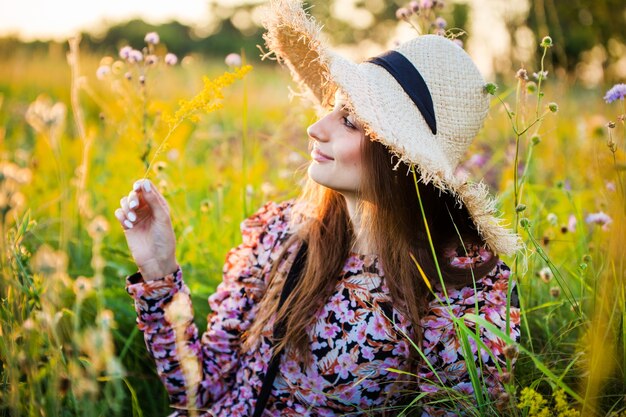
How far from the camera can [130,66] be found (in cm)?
201

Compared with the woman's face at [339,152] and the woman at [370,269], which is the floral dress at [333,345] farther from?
the woman's face at [339,152]

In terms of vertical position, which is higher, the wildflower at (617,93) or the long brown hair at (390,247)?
the wildflower at (617,93)

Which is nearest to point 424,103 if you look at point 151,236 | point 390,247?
point 390,247

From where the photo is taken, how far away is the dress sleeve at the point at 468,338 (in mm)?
1440

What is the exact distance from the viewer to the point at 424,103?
1.51 meters

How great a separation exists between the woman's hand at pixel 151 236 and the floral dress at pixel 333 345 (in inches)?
1.6

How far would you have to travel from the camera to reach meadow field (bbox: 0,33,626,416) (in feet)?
3.24

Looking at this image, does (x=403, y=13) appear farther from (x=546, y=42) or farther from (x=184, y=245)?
(x=184, y=245)

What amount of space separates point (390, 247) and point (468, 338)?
333mm

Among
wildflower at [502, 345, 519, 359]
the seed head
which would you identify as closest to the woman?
the seed head

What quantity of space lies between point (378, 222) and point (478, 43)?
212 cm

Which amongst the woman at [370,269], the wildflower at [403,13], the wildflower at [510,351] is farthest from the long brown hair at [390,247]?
the wildflower at [403,13]

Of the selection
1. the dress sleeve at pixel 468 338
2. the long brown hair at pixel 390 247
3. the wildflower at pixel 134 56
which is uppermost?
the wildflower at pixel 134 56

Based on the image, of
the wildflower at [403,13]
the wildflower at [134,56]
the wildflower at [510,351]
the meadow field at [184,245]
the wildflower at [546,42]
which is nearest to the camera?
the meadow field at [184,245]
